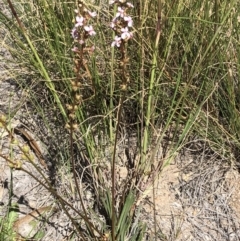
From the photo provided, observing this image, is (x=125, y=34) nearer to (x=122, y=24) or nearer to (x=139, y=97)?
(x=122, y=24)

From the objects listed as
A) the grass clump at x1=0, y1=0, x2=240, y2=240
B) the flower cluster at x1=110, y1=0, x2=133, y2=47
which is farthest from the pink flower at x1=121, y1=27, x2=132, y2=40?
the grass clump at x1=0, y1=0, x2=240, y2=240

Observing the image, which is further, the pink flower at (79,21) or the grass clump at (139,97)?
the grass clump at (139,97)

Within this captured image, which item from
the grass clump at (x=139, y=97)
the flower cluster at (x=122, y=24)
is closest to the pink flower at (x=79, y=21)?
the flower cluster at (x=122, y=24)

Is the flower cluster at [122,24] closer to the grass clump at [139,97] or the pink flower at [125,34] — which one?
the pink flower at [125,34]

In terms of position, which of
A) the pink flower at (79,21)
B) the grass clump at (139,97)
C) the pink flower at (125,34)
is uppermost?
the grass clump at (139,97)

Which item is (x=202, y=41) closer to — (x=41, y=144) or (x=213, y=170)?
(x=213, y=170)

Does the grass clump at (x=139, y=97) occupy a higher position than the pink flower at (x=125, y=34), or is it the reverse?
the grass clump at (x=139, y=97)

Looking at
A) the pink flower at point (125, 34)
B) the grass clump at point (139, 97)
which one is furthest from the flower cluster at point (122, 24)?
the grass clump at point (139, 97)

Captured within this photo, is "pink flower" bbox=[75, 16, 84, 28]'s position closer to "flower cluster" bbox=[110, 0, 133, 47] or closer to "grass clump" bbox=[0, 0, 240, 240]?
"flower cluster" bbox=[110, 0, 133, 47]

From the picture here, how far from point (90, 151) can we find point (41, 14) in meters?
0.55

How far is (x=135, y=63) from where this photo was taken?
1.61 m

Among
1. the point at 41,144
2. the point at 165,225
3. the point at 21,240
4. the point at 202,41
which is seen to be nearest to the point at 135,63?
the point at 202,41

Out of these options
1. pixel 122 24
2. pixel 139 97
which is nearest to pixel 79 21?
pixel 122 24

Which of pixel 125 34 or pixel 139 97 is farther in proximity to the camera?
pixel 139 97
